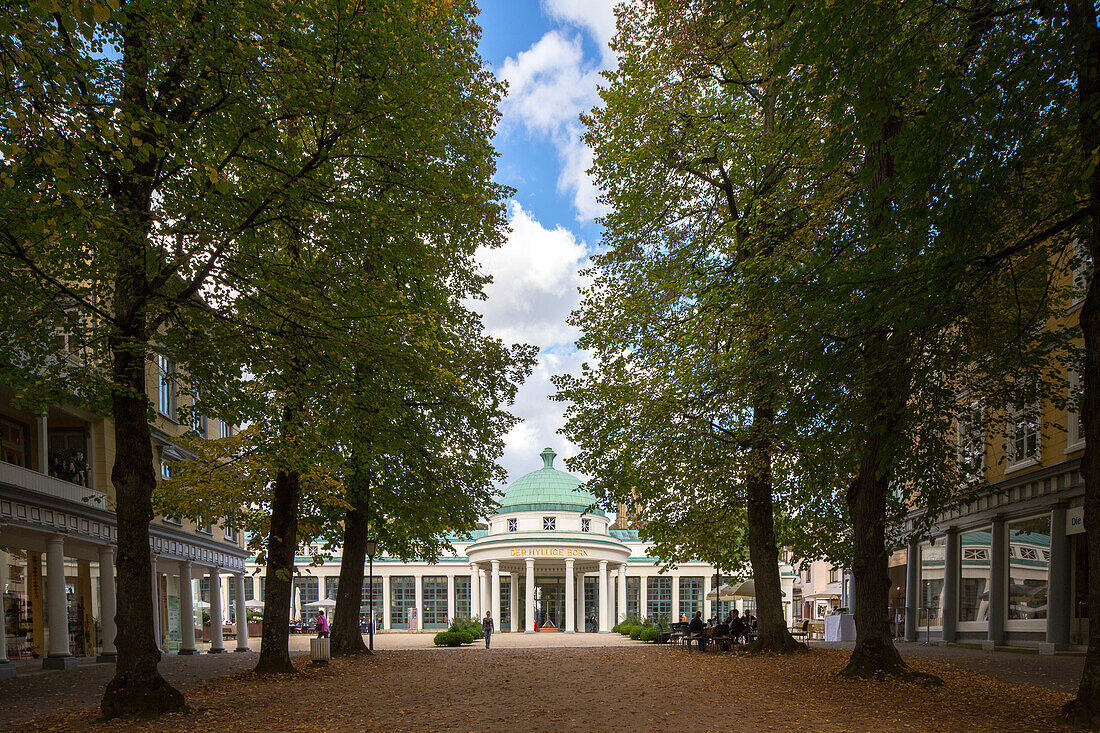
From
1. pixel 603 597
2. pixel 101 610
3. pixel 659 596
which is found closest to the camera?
pixel 101 610

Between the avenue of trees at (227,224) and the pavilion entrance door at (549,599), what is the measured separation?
47.2 meters

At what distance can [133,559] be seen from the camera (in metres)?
11.8

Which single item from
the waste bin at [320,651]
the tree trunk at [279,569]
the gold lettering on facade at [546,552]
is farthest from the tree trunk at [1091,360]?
the gold lettering on facade at [546,552]

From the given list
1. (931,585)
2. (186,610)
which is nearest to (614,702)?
(931,585)

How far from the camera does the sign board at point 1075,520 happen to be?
1905 centimetres

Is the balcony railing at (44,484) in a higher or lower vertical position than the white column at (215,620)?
higher

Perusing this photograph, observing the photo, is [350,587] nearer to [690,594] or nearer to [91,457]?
[91,457]

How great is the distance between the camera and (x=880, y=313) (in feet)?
34.2

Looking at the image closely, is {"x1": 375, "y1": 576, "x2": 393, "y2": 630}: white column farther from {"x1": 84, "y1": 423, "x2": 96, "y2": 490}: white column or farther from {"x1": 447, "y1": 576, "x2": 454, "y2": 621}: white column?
{"x1": 84, "y1": 423, "x2": 96, "y2": 490}: white column

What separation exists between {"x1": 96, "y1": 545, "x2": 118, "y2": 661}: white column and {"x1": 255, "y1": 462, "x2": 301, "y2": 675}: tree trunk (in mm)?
9443

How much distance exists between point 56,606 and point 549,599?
43.4m

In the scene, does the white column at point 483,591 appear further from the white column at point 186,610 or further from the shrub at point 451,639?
the white column at point 186,610

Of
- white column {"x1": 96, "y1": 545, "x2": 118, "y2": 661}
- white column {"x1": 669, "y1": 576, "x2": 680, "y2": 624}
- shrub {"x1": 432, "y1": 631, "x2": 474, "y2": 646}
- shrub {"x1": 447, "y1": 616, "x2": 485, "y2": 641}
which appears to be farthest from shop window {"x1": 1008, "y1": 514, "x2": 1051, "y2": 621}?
white column {"x1": 669, "y1": 576, "x2": 680, "y2": 624}

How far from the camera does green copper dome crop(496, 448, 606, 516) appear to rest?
57500 millimetres
